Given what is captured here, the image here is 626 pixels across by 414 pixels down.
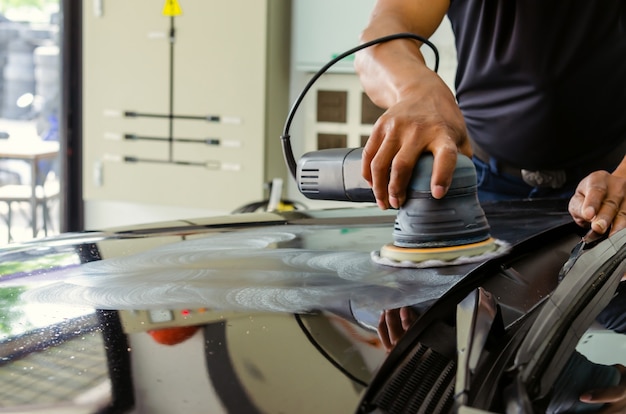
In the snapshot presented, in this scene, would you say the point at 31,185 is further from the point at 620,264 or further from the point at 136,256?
the point at 620,264

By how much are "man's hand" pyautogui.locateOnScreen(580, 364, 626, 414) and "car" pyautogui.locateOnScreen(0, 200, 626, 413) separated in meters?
0.02

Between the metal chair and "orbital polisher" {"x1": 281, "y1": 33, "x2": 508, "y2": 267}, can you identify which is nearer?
"orbital polisher" {"x1": 281, "y1": 33, "x2": 508, "y2": 267}

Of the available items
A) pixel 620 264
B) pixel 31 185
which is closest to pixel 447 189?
pixel 620 264

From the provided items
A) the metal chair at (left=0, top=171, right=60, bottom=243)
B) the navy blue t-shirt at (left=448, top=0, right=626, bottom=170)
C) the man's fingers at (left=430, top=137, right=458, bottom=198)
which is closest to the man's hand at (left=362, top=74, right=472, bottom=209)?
the man's fingers at (left=430, top=137, right=458, bottom=198)

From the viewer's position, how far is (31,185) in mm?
4473

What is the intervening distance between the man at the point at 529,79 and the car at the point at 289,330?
473 mm

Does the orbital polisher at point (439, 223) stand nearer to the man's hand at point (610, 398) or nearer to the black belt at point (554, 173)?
the man's hand at point (610, 398)

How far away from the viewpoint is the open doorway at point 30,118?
442 centimetres

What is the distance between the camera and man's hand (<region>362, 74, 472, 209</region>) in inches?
33.5

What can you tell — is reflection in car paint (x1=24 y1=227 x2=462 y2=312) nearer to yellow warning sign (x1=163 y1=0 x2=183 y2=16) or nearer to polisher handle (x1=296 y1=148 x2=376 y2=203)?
polisher handle (x1=296 y1=148 x2=376 y2=203)

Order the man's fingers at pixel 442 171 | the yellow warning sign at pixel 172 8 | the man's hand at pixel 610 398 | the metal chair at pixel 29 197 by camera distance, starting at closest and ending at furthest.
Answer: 1. the man's hand at pixel 610 398
2. the man's fingers at pixel 442 171
3. the yellow warning sign at pixel 172 8
4. the metal chair at pixel 29 197

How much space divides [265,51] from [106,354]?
3484 millimetres

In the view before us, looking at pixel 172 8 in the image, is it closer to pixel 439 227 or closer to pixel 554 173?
pixel 554 173

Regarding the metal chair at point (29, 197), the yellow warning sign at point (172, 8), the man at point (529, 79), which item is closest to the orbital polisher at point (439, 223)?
the man at point (529, 79)
